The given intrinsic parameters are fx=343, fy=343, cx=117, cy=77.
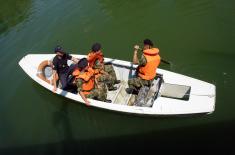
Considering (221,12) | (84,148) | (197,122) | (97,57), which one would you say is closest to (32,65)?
(97,57)

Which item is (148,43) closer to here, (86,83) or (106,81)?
(106,81)

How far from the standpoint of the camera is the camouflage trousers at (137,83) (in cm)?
945

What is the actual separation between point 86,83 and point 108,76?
0.96 meters

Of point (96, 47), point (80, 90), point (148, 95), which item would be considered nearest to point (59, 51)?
→ point (96, 47)

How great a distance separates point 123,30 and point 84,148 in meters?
5.80

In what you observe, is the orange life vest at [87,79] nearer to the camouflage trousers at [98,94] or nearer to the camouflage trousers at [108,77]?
the camouflage trousers at [98,94]

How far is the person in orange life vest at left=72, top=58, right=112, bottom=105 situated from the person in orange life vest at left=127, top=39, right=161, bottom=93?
34.9 inches

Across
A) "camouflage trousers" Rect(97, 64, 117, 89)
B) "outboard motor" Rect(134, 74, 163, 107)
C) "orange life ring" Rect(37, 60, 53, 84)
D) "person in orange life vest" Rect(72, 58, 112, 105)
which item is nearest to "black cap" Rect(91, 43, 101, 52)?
"person in orange life vest" Rect(72, 58, 112, 105)

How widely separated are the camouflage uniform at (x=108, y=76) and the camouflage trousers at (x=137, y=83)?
0.65 meters

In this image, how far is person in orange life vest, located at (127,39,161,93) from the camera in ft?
29.3

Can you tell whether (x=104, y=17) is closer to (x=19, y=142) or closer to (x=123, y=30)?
(x=123, y=30)

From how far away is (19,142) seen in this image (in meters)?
9.64

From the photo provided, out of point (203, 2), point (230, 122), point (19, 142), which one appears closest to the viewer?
point (230, 122)

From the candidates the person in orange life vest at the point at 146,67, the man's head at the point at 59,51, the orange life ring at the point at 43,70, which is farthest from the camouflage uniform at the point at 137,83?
the orange life ring at the point at 43,70
